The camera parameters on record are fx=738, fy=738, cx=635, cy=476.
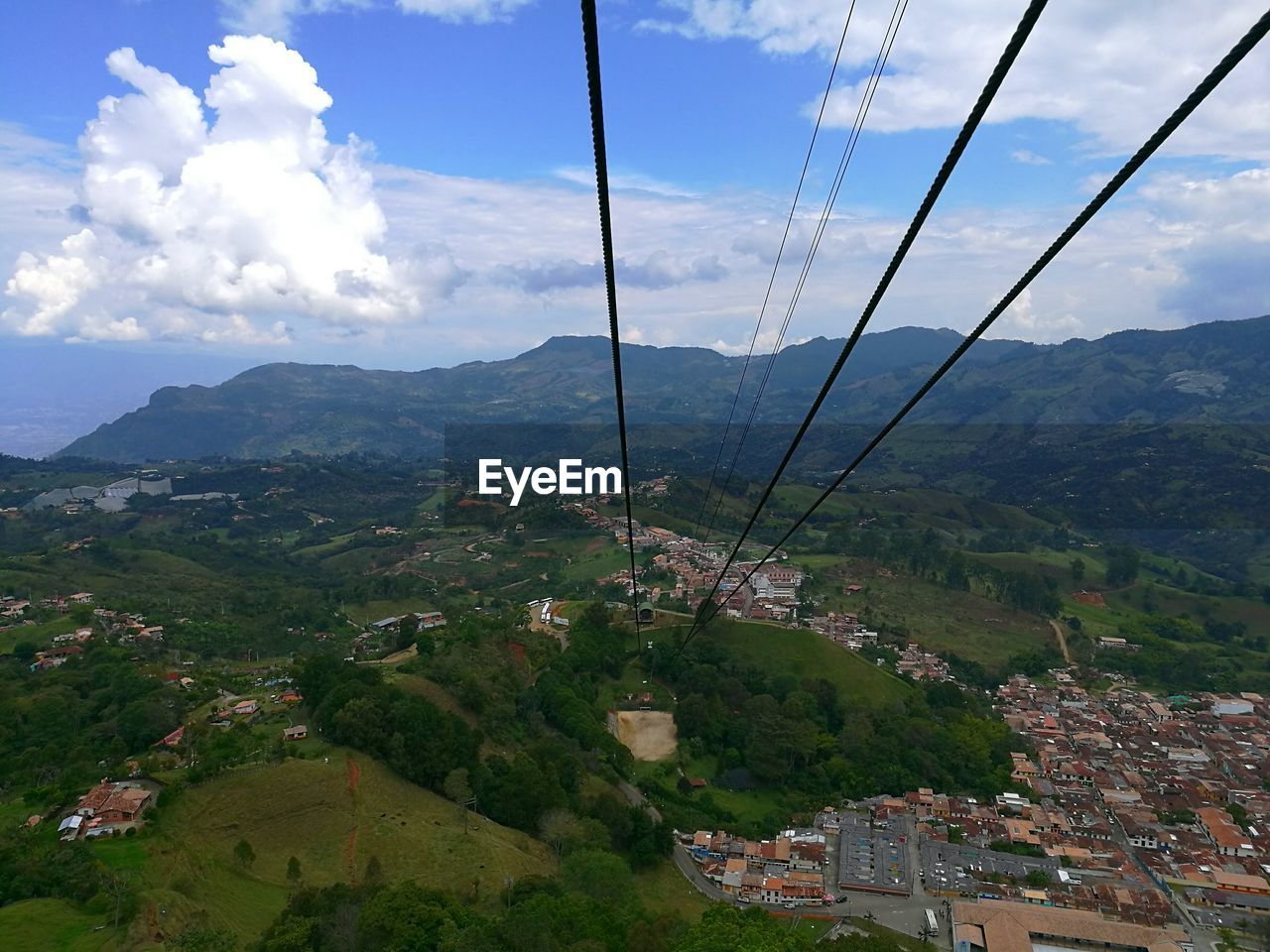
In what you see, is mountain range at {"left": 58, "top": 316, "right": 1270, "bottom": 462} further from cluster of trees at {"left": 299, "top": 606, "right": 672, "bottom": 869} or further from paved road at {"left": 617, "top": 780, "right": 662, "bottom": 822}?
cluster of trees at {"left": 299, "top": 606, "right": 672, "bottom": 869}

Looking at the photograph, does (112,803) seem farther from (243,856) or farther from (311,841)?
(311,841)

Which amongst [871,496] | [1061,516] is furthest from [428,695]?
[1061,516]

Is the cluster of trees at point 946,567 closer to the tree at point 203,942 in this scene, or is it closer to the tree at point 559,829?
the tree at point 559,829

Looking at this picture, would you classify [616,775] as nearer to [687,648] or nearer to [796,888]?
[796,888]

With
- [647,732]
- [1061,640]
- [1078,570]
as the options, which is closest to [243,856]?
[647,732]

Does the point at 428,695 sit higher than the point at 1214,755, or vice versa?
the point at 428,695
